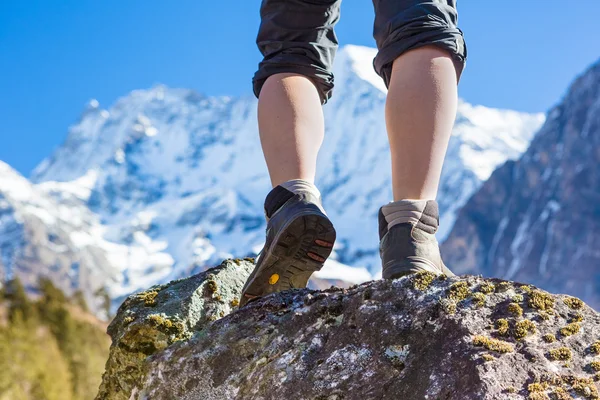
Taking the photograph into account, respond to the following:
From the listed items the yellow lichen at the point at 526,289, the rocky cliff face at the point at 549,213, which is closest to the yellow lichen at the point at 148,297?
the yellow lichen at the point at 526,289

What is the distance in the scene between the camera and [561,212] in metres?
118

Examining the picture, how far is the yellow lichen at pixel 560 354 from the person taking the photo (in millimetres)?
1726

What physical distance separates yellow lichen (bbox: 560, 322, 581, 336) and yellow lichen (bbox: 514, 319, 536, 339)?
7cm

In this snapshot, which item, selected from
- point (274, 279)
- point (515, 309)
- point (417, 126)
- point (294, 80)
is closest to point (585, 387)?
point (515, 309)

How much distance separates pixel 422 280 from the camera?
200cm

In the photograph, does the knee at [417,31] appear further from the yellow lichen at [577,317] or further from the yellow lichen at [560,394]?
the yellow lichen at [560,394]

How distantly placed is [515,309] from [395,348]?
0.30m

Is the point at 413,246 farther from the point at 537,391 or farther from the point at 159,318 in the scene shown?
the point at 159,318

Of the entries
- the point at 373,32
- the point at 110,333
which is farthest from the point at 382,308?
the point at 110,333

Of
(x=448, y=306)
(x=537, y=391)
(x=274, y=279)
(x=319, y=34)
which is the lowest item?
(x=537, y=391)

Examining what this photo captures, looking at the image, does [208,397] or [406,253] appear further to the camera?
[406,253]

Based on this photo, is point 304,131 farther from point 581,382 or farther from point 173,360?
point 581,382

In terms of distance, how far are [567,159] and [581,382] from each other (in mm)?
125817

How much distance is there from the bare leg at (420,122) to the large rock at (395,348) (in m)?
0.35
